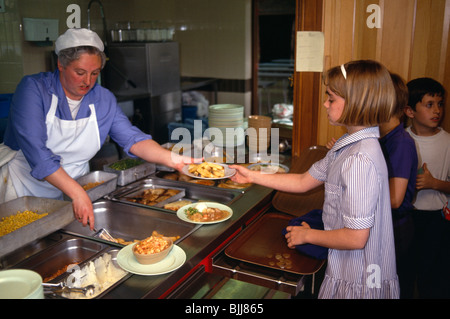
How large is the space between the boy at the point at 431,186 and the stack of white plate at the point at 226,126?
1.39 metres

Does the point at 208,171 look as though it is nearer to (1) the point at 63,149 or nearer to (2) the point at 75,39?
(1) the point at 63,149

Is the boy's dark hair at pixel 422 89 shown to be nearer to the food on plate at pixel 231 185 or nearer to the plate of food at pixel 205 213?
the food on plate at pixel 231 185

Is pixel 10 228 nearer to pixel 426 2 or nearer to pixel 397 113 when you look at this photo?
pixel 397 113

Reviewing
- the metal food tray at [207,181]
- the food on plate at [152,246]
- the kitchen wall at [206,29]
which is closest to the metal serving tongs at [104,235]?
the food on plate at [152,246]

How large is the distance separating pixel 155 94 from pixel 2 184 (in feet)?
8.27

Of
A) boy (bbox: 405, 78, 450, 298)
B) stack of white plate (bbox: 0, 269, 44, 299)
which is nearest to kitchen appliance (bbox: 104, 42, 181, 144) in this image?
boy (bbox: 405, 78, 450, 298)

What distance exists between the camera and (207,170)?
2275 mm

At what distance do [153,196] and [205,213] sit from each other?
48 cm

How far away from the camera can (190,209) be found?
2078 millimetres

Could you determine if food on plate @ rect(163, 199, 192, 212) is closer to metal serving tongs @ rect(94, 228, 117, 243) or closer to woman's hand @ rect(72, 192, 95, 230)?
metal serving tongs @ rect(94, 228, 117, 243)

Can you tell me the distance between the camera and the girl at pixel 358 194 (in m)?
1.53

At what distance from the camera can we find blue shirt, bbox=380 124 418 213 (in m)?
1.95

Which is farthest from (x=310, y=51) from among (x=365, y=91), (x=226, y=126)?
(x=365, y=91)
